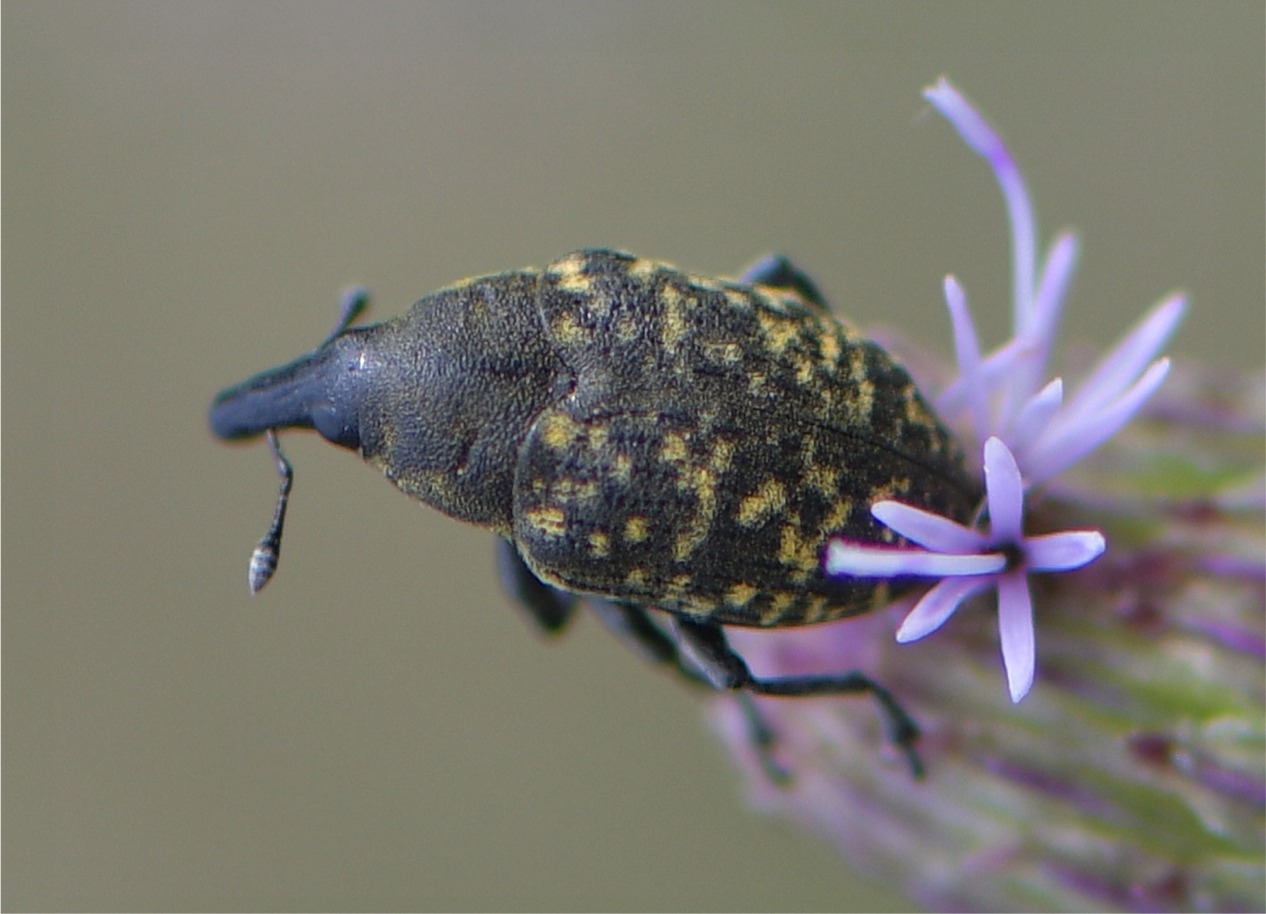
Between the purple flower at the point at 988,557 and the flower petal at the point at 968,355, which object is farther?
the flower petal at the point at 968,355

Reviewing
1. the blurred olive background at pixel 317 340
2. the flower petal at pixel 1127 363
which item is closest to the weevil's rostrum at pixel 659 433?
the flower petal at pixel 1127 363

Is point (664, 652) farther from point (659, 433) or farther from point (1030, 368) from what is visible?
point (1030, 368)

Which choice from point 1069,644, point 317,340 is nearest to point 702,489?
point 1069,644

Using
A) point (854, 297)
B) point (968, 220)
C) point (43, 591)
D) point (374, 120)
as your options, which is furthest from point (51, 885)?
point (968, 220)

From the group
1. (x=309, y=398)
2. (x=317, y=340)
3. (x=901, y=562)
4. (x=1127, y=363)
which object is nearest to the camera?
(x=901, y=562)

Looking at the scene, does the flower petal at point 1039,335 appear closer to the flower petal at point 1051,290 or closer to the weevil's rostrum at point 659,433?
the flower petal at point 1051,290

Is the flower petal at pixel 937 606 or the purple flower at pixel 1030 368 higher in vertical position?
the purple flower at pixel 1030 368

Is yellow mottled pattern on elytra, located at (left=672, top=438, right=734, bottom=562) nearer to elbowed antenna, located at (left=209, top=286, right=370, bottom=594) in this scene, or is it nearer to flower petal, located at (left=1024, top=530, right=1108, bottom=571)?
flower petal, located at (left=1024, top=530, right=1108, bottom=571)
